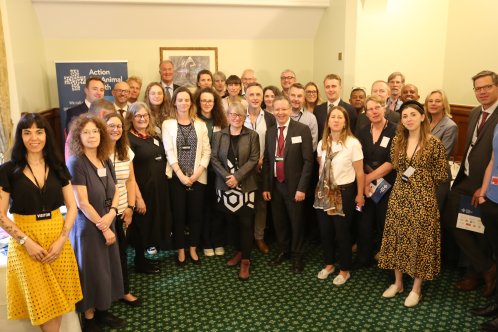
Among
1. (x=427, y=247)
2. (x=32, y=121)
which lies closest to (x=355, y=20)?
(x=427, y=247)

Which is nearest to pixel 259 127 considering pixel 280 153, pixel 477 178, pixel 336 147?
pixel 280 153

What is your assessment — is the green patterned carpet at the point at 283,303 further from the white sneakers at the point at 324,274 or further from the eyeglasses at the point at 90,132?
the eyeglasses at the point at 90,132

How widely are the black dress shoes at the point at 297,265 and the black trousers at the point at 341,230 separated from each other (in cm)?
23

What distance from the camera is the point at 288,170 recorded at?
3.66 m

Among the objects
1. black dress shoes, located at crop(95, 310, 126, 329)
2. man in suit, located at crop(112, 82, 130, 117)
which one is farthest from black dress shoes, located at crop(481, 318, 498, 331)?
man in suit, located at crop(112, 82, 130, 117)

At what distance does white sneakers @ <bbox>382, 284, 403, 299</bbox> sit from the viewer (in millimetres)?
3282

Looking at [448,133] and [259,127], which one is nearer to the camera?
[448,133]

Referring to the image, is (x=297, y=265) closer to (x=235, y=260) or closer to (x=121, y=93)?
(x=235, y=260)

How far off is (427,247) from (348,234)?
2.16ft

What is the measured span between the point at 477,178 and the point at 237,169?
1885 millimetres

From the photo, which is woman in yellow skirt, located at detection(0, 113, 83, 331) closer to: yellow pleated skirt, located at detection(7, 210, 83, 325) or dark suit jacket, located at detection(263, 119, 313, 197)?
yellow pleated skirt, located at detection(7, 210, 83, 325)

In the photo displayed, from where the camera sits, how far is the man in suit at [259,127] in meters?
3.96

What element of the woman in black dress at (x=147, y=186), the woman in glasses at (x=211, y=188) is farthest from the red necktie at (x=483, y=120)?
the woman in black dress at (x=147, y=186)

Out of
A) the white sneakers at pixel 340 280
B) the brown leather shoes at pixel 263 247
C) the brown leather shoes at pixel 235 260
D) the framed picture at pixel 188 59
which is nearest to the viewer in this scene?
the white sneakers at pixel 340 280
